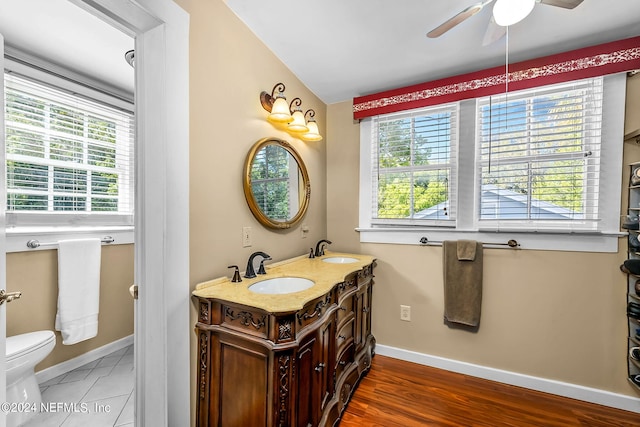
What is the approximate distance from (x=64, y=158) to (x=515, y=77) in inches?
137

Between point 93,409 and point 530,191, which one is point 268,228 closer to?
point 93,409

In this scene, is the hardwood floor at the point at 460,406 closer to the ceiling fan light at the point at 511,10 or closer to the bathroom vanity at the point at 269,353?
the bathroom vanity at the point at 269,353

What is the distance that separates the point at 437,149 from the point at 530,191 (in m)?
0.73

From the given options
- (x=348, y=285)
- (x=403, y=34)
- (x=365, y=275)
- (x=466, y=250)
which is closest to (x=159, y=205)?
(x=348, y=285)

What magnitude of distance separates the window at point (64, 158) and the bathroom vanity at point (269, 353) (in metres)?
1.64

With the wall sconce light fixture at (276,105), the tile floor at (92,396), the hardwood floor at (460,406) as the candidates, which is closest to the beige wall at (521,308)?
the hardwood floor at (460,406)

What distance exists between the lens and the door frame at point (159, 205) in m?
1.14

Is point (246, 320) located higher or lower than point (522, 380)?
higher

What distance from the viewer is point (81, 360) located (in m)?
2.10

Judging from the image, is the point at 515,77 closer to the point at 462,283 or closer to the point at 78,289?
the point at 462,283

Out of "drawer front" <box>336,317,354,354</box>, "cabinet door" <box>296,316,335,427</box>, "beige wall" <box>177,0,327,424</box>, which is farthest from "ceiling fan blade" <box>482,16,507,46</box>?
"drawer front" <box>336,317,354,354</box>

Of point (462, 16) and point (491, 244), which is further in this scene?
point (491, 244)

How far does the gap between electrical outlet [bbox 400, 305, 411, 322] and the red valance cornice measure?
5.65 feet

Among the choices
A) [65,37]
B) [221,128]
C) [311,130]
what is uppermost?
[65,37]
